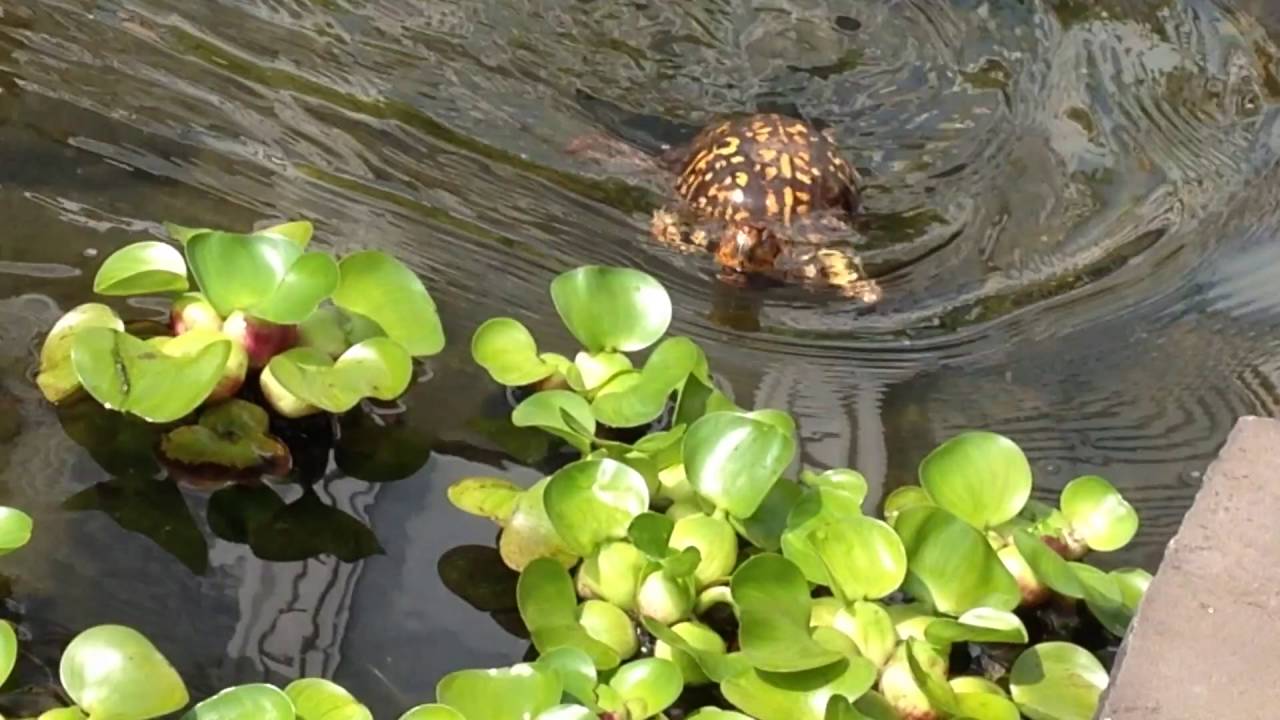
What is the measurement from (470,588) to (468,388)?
0.39 meters

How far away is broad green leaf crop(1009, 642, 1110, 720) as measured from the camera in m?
1.61

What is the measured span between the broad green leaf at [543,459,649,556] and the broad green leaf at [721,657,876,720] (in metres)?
0.24

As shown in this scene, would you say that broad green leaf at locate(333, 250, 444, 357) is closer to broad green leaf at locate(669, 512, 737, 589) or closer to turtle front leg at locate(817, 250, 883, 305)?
broad green leaf at locate(669, 512, 737, 589)

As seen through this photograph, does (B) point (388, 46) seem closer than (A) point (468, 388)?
No

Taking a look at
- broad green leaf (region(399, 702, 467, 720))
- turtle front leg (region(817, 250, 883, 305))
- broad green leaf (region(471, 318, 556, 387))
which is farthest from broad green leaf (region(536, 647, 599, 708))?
turtle front leg (region(817, 250, 883, 305))

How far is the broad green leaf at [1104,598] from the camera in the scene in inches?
67.6

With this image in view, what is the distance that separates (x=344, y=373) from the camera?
1829 mm

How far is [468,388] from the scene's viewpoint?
6.92 feet

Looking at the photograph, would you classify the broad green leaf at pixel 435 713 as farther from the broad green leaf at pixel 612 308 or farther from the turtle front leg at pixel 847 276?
the turtle front leg at pixel 847 276

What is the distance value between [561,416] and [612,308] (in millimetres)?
217

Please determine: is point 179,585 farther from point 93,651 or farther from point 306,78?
point 306,78

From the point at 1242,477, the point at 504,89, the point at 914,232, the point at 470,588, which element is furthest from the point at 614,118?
the point at 1242,477

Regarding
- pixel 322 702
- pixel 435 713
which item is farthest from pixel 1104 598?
pixel 322 702

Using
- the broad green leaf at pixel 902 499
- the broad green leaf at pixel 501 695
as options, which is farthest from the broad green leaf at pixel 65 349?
the broad green leaf at pixel 902 499
